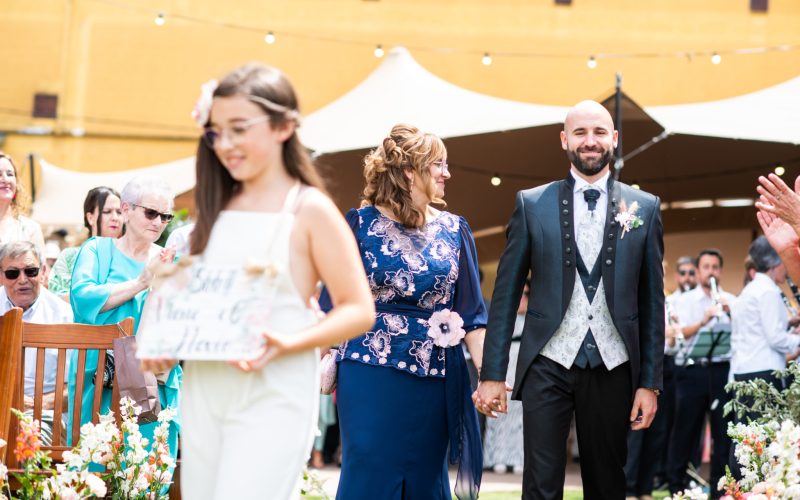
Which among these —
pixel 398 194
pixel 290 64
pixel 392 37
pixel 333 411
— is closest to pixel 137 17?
pixel 290 64

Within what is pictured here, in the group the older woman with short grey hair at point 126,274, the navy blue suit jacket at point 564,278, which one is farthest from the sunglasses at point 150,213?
the navy blue suit jacket at point 564,278

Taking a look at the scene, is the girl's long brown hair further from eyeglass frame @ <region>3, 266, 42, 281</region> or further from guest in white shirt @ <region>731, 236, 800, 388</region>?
guest in white shirt @ <region>731, 236, 800, 388</region>

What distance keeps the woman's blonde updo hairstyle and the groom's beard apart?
2.16 feet

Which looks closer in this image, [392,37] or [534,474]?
[534,474]

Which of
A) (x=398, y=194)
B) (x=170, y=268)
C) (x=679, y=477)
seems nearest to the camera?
(x=170, y=268)

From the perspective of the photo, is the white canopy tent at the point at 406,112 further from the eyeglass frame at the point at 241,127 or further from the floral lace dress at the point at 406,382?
the eyeglass frame at the point at 241,127

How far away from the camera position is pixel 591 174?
504 cm

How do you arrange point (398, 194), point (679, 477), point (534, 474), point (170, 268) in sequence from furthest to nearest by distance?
point (679, 477), point (398, 194), point (534, 474), point (170, 268)

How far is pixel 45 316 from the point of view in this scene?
667 cm

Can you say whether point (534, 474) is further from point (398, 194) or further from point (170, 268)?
point (170, 268)

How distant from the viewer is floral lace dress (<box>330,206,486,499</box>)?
5.11 meters

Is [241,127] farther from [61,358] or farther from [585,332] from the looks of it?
[61,358]

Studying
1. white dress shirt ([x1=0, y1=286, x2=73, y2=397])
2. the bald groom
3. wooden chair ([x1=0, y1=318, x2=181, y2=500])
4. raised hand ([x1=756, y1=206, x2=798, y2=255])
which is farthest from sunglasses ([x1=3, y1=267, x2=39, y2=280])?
raised hand ([x1=756, y1=206, x2=798, y2=255])

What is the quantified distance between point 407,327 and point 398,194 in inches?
23.2
